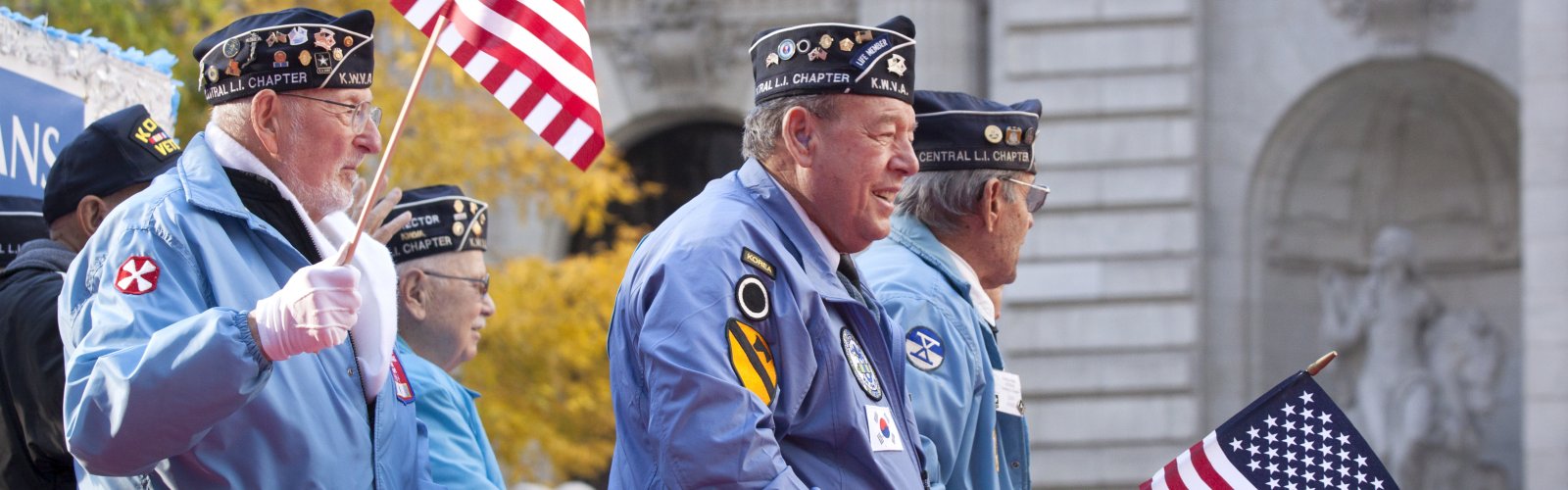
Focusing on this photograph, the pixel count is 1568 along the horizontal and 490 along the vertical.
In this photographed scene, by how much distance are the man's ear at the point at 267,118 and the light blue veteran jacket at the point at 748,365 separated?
2.76 feet

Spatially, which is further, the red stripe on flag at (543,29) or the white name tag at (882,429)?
the red stripe on flag at (543,29)

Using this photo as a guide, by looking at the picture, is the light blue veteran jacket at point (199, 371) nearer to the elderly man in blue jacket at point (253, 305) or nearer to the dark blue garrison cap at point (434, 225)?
the elderly man in blue jacket at point (253, 305)

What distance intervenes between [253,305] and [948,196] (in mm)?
2473

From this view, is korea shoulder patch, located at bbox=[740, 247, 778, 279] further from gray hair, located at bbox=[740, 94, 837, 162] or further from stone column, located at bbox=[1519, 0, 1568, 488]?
stone column, located at bbox=[1519, 0, 1568, 488]

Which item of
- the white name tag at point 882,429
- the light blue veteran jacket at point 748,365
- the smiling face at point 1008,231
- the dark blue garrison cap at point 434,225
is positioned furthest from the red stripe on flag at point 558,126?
the dark blue garrison cap at point 434,225

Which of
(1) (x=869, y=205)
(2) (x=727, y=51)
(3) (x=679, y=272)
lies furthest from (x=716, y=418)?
(2) (x=727, y=51)

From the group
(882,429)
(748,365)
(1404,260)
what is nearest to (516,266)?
(1404,260)

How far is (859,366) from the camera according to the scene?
16.7ft

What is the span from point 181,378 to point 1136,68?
1527 centimetres

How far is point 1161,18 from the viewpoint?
18.9 meters

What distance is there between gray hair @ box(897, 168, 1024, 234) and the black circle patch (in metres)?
1.94

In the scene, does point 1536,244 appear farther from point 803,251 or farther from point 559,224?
point 803,251

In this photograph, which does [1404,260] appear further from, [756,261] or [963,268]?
[756,261]

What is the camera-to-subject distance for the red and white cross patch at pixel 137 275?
472 centimetres
